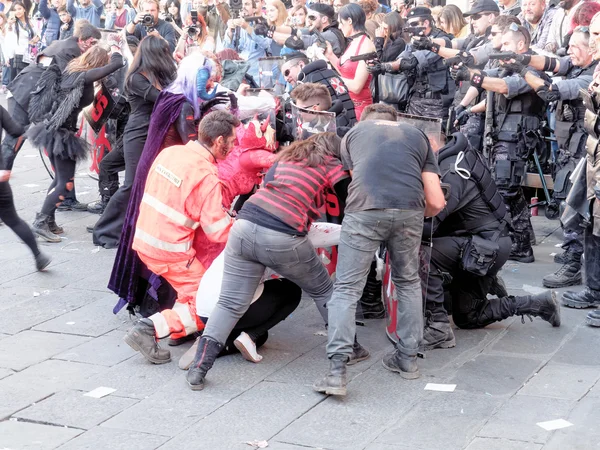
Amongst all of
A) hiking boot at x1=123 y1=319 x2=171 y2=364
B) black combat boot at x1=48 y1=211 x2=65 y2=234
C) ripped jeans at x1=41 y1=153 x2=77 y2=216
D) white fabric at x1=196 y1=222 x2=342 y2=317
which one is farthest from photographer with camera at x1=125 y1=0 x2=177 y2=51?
hiking boot at x1=123 y1=319 x2=171 y2=364

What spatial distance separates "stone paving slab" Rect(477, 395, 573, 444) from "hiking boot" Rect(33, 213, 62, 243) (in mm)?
5028

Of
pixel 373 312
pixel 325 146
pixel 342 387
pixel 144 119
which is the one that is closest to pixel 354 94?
pixel 144 119

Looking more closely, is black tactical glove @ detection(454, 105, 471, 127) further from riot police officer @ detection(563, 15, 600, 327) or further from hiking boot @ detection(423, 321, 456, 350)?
hiking boot @ detection(423, 321, 456, 350)

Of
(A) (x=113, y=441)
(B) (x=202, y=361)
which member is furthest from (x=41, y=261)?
(A) (x=113, y=441)

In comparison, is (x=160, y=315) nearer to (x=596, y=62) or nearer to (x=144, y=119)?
(x=144, y=119)

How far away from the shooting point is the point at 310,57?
8.35 meters

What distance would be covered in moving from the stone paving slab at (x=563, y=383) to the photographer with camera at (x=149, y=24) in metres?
6.05

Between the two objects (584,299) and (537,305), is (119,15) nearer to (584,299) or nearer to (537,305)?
(584,299)

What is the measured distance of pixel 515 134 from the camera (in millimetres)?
7676

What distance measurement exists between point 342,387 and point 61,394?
62.6 inches

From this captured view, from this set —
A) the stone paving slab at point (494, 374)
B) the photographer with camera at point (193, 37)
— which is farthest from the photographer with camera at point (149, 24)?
the stone paving slab at point (494, 374)

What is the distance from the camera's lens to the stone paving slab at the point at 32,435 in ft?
15.6

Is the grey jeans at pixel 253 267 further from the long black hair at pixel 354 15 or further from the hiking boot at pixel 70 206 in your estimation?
the hiking boot at pixel 70 206

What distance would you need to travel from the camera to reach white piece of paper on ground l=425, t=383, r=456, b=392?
5324 mm
